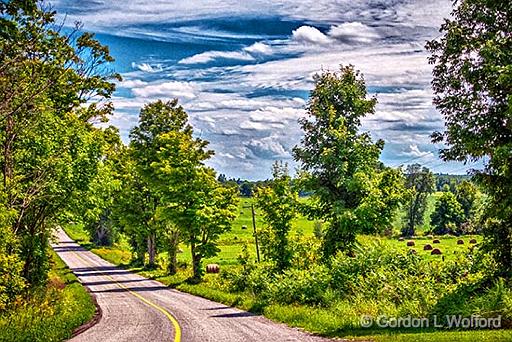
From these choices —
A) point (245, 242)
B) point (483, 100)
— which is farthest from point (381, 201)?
point (245, 242)

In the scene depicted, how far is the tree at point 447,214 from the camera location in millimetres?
120375

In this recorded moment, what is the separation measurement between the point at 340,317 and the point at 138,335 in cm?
675

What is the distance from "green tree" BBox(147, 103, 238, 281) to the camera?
40.2m

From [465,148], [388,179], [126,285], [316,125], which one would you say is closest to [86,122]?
[126,285]

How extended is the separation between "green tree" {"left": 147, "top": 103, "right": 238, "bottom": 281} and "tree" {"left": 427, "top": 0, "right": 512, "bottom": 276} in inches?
852

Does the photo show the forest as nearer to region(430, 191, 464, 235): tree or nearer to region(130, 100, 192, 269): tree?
region(130, 100, 192, 269): tree

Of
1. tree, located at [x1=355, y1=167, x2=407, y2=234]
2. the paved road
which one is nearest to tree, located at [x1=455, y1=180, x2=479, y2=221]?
the paved road

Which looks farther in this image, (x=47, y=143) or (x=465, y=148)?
(x=47, y=143)

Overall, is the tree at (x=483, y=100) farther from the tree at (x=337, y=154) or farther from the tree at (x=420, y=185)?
the tree at (x=420, y=185)

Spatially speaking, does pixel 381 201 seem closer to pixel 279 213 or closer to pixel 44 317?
pixel 279 213

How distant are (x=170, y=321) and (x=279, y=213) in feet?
35.9

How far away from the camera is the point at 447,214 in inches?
4779

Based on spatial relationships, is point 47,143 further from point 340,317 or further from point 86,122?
point 340,317

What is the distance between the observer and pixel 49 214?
3291 centimetres
